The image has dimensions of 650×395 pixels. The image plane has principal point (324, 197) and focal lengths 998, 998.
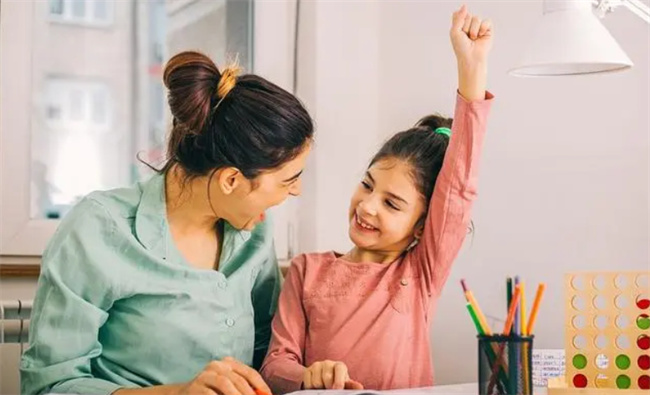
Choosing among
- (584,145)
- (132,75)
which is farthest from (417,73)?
(132,75)

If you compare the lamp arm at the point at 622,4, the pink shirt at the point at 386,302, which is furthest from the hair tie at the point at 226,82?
the lamp arm at the point at 622,4

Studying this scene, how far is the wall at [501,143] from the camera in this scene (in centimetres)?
174

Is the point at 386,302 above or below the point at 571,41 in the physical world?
below

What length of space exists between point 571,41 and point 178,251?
0.59m

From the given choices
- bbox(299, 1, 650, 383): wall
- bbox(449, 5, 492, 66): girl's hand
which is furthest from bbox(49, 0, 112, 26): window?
bbox(449, 5, 492, 66): girl's hand

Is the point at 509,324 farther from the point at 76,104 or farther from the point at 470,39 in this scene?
the point at 76,104

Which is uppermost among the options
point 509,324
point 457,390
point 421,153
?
point 421,153

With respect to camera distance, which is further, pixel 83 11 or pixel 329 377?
pixel 83 11

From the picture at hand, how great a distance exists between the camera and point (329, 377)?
118 cm

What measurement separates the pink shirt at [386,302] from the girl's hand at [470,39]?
0.18ft

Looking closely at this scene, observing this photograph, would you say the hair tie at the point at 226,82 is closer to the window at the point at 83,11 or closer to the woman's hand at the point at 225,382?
the woman's hand at the point at 225,382

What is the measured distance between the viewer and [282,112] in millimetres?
1353

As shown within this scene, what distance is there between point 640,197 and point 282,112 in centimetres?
70

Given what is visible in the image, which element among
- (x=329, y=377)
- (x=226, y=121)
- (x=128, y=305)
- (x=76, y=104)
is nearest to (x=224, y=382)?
(x=329, y=377)
